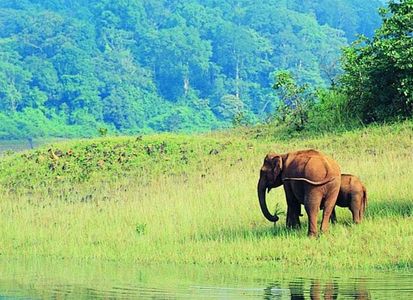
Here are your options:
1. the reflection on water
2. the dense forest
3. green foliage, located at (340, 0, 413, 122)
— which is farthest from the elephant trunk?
the dense forest

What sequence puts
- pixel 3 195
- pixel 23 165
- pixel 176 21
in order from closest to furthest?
pixel 3 195 → pixel 23 165 → pixel 176 21

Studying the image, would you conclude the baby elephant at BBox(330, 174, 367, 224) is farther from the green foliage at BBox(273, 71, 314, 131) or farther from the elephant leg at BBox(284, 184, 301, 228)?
the green foliage at BBox(273, 71, 314, 131)

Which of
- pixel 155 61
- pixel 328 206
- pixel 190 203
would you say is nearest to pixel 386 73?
pixel 190 203

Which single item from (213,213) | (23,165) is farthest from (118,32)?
(213,213)

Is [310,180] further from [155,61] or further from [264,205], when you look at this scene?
[155,61]

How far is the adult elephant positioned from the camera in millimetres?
14320

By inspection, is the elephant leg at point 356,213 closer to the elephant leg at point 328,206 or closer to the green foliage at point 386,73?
the elephant leg at point 328,206

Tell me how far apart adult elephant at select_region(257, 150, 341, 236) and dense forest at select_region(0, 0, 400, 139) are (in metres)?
76.0

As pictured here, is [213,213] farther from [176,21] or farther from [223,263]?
[176,21]

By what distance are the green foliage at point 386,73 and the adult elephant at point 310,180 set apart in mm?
11170

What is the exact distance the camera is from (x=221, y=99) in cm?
11250

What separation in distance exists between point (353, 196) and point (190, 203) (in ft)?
13.9

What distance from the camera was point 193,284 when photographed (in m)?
11.7

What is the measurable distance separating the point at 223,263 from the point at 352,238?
1644mm
